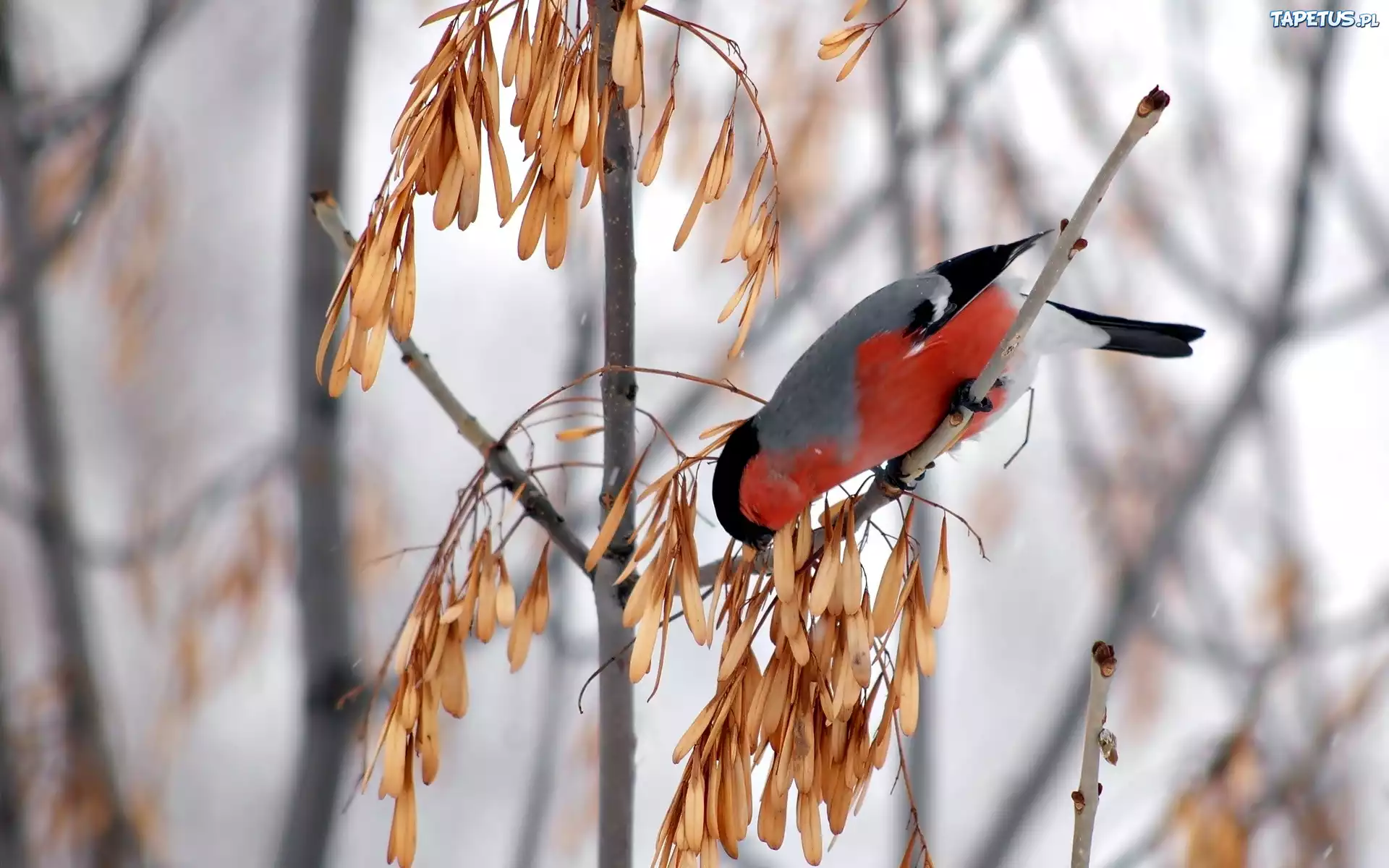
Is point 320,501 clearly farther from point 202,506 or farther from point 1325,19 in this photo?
point 1325,19

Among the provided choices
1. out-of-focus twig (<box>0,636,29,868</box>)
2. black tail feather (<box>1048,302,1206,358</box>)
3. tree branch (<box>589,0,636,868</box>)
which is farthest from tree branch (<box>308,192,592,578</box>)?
out-of-focus twig (<box>0,636,29,868</box>)

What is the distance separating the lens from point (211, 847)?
217 centimetres

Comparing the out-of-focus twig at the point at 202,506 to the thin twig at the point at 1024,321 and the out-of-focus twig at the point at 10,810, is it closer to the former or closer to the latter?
the out-of-focus twig at the point at 10,810

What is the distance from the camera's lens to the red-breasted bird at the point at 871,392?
0.55 metres

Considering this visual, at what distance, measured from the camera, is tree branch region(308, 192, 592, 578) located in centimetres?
47

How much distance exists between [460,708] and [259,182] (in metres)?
1.90

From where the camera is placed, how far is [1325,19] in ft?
2.82

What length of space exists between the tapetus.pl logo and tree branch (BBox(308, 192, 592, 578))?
76 centimetres

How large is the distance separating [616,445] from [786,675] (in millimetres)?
123

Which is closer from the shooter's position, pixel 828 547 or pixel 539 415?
pixel 828 547

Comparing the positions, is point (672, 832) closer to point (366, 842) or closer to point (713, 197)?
point (713, 197)

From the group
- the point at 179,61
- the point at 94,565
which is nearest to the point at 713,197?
the point at 94,565

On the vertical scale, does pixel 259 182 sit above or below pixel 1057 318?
above

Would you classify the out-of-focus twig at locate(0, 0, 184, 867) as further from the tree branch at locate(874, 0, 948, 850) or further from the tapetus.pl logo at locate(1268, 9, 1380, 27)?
the tapetus.pl logo at locate(1268, 9, 1380, 27)
